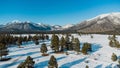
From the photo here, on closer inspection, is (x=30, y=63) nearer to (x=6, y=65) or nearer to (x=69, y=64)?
(x=6, y=65)

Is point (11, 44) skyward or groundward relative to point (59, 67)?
skyward

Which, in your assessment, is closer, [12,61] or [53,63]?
[53,63]

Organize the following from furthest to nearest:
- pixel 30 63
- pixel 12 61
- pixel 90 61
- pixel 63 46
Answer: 1. pixel 63 46
2. pixel 90 61
3. pixel 12 61
4. pixel 30 63

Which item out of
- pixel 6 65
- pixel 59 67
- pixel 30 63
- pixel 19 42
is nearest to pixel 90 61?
pixel 59 67

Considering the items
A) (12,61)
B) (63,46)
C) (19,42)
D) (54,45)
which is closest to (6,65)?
(12,61)

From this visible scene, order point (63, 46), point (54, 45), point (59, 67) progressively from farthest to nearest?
point (63, 46), point (54, 45), point (59, 67)

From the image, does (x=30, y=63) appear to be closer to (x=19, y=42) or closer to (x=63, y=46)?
(x=63, y=46)

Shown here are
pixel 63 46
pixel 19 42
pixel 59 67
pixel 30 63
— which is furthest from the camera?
pixel 19 42

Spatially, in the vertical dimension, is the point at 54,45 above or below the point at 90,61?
above

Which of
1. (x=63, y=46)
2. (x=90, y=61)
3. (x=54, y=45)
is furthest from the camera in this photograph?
(x=63, y=46)
